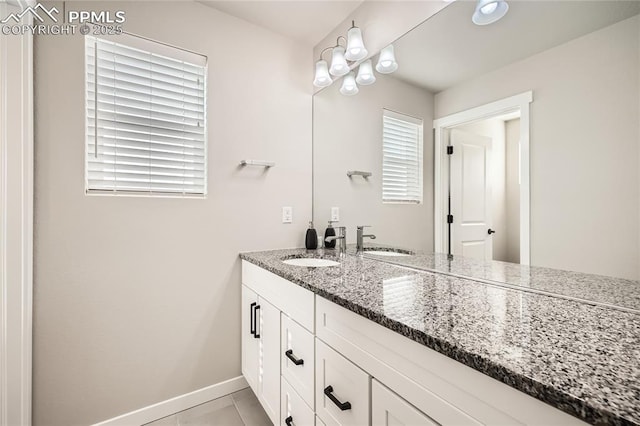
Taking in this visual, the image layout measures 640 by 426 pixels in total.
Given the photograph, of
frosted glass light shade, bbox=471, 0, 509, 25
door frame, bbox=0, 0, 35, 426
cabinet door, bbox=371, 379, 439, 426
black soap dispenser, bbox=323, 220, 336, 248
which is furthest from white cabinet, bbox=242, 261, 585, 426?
frosted glass light shade, bbox=471, 0, 509, 25

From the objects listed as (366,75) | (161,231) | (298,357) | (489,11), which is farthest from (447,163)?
(161,231)

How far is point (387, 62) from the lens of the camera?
65.2 inches

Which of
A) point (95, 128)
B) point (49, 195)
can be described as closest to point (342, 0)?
point (95, 128)

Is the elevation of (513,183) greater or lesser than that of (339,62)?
lesser

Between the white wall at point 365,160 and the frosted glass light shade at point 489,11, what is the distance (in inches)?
12.9

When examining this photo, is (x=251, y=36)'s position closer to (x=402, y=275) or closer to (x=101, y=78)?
(x=101, y=78)

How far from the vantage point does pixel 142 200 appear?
1634 millimetres

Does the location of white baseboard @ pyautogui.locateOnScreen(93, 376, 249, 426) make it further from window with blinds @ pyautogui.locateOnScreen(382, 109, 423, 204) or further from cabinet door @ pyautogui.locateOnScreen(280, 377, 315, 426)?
window with blinds @ pyautogui.locateOnScreen(382, 109, 423, 204)

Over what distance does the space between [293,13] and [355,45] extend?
485mm

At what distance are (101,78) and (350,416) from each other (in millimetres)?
1938

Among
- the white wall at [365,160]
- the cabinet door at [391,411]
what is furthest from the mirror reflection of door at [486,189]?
the cabinet door at [391,411]

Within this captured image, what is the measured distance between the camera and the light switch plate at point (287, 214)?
2107 millimetres

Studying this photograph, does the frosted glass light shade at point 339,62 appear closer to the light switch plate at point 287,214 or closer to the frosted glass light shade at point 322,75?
the frosted glass light shade at point 322,75

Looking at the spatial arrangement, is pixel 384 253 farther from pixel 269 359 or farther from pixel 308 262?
pixel 269 359
